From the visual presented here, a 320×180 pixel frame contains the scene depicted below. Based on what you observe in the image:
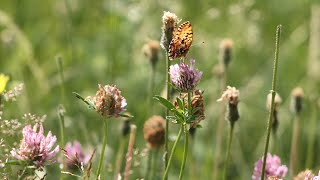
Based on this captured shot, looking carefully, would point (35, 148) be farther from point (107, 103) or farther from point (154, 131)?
point (154, 131)

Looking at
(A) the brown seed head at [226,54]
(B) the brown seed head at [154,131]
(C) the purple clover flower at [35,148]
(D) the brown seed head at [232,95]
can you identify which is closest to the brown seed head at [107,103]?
(C) the purple clover flower at [35,148]

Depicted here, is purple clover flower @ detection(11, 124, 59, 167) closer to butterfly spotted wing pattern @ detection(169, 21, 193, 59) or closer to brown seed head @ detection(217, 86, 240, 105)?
butterfly spotted wing pattern @ detection(169, 21, 193, 59)

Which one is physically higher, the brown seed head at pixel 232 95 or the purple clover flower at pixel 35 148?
the brown seed head at pixel 232 95

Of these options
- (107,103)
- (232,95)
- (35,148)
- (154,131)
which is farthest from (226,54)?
(35,148)

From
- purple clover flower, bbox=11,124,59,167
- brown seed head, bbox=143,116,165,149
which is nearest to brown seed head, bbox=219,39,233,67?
brown seed head, bbox=143,116,165,149

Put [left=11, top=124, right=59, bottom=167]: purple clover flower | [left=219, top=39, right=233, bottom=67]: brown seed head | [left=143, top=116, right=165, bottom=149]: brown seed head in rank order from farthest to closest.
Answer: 1. [left=219, top=39, right=233, bottom=67]: brown seed head
2. [left=143, top=116, right=165, bottom=149]: brown seed head
3. [left=11, top=124, right=59, bottom=167]: purple clover flower

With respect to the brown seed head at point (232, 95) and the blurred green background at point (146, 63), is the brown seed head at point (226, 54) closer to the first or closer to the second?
the blurred green background at point (146, 63)
